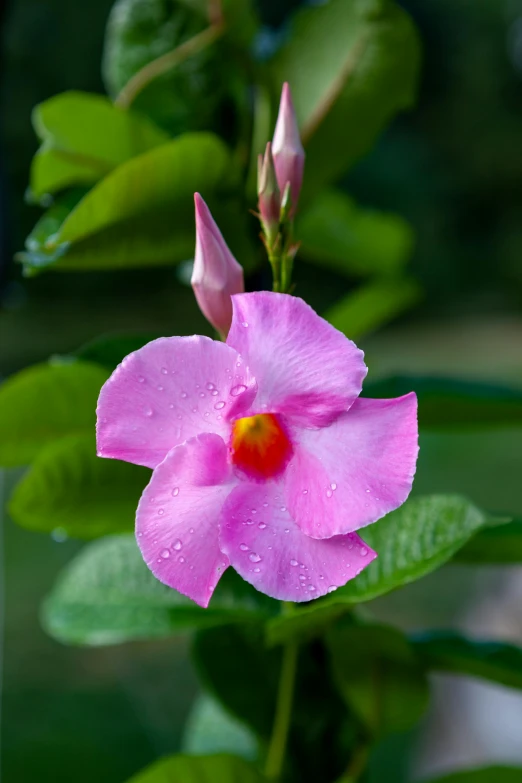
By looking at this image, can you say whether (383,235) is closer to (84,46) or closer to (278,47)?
(278,47)

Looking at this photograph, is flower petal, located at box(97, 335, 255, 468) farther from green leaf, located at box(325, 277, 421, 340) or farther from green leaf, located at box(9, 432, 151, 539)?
green leaf, located at box(325, 277, 421, 340)

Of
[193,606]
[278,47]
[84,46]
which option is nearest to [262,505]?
[193,606]

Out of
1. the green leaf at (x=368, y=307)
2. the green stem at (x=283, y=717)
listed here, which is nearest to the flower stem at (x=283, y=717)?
the green stem at (x=283, y=717)

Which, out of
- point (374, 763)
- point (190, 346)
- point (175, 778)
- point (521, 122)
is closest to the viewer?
point (190, 346)

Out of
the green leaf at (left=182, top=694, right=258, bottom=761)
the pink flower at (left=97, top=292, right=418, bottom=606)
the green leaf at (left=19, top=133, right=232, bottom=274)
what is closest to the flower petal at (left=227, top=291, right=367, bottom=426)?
the pink flower at (left=97, top=292, right=418, bottom=606)

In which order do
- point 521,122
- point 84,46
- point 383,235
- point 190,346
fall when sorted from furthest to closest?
point 521,122 < point 84,46 < point 383,235 < point 190,346

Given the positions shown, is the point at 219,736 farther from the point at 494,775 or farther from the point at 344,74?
the point at 344,74

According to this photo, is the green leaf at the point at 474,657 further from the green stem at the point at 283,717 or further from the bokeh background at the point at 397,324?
the bokeh background at the point at 397,324
